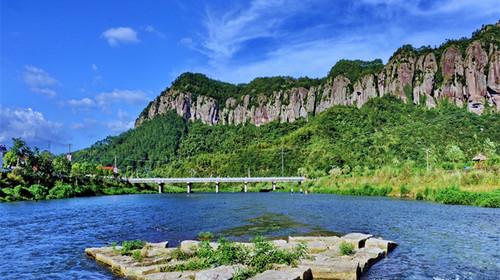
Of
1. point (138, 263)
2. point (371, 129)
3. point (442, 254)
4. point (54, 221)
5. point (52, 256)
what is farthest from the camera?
point (371, 129)

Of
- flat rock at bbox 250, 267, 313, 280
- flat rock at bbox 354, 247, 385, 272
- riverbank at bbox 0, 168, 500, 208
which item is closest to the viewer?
flat rock at bbox 250, 267, 313, 280

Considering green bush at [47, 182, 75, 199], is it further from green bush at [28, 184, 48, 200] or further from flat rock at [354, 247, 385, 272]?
flat rock at [354, 247, 385, 272]

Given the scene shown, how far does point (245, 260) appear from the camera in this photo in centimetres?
1861

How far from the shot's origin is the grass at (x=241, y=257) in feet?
59.4

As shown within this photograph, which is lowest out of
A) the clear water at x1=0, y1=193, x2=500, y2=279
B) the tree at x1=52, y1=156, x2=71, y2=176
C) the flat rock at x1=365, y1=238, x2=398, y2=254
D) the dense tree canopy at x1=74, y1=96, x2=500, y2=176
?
the clear water at x1=0, y1=193, x2=500, y2=279

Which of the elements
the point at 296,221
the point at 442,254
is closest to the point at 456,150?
the point at 296,221

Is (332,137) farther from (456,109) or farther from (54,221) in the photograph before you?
(54,221)

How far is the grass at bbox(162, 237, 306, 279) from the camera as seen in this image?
712 inches

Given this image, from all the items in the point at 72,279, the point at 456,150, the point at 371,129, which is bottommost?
the point at 72,279

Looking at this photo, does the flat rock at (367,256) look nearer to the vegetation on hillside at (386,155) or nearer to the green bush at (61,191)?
the vegetation on hillside at (386,155)

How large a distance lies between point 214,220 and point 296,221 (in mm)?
8114

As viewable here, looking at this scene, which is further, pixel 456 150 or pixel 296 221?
pixel 456 150

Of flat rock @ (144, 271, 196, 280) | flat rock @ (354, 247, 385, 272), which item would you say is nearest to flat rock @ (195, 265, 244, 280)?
flat rock @ (144, 271, 196, 280)

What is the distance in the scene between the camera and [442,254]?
22.6m
